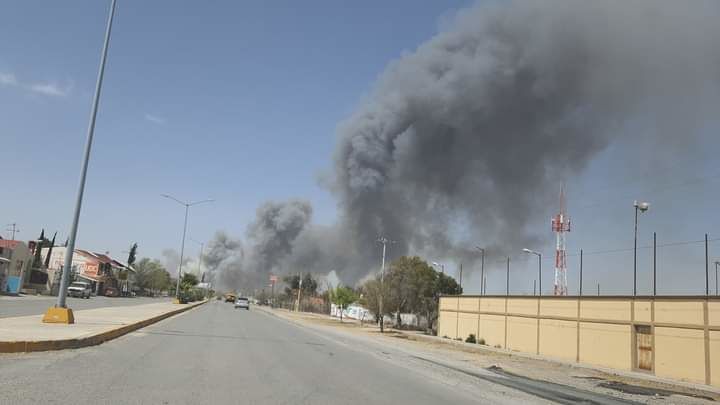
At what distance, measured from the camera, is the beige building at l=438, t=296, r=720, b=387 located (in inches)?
827

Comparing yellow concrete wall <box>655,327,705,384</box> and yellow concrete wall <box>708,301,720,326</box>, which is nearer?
yellow concrete wall <box>708,301,720,326</box>

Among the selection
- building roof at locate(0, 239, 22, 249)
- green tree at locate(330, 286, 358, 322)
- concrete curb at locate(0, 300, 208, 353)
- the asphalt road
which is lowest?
the asphalt road

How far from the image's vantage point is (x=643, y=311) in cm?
Result: 2398

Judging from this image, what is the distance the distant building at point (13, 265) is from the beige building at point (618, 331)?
43.6 metres

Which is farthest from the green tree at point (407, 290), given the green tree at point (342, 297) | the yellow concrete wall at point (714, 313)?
the yellow concrete wall at point (714, 313)

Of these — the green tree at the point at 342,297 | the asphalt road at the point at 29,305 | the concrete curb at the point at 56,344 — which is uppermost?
the green tree at the point at 342,297

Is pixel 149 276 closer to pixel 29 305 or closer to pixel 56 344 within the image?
pixel 29 305

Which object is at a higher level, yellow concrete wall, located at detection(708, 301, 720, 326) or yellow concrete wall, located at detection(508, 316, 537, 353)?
yellow concrete wall, located at detection(708, 301, 720, 326)

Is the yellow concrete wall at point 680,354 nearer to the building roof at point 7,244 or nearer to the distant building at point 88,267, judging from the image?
the building roof at point 7,244

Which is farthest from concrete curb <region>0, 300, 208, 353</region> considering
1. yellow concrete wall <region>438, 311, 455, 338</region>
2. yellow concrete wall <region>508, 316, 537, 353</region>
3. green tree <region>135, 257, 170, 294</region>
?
green tree <region>135, 257, 170, 294</region>

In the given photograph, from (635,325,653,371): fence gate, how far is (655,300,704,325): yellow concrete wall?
2.84 feet

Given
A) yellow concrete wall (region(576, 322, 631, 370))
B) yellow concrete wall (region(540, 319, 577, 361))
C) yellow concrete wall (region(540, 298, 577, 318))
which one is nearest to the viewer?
yellow concrete wall (region(576, 322, 631, 370))

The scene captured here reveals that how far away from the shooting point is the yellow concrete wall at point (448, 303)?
43.4 m

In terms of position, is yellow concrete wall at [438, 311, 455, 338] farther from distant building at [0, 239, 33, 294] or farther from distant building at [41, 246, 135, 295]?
distant building at [41, 246, 135, 295]
